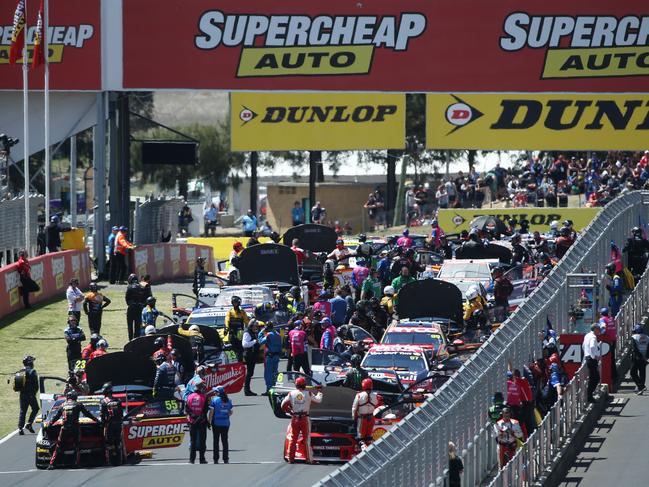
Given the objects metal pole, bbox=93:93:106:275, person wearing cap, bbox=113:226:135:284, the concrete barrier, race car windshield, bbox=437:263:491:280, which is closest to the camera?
race car windshield, bbox=437:263:491:280

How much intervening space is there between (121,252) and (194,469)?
61.4ft

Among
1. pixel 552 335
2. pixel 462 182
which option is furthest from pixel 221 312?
pixel 462 182

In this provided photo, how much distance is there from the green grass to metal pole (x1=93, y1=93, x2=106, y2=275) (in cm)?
239

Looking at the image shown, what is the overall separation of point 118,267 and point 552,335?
1745 centimetres

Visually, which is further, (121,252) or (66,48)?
(66,48)

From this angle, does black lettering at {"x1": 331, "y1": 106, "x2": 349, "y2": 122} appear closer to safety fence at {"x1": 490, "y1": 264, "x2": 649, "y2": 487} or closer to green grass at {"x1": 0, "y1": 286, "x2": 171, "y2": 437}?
green grass at {"x1": 0, "y1": 286, "x2": 171, "y2": 437}

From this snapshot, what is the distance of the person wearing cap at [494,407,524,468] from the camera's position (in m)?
20.1

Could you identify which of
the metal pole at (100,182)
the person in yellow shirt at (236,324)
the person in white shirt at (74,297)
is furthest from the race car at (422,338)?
the metal pole at (100,182)

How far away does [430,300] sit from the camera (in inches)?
1211

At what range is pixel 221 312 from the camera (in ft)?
95.9

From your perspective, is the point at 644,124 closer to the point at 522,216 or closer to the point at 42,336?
the point at 522,216

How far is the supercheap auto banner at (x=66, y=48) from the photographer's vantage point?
4266cm

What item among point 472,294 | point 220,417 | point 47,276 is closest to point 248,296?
point 472,294

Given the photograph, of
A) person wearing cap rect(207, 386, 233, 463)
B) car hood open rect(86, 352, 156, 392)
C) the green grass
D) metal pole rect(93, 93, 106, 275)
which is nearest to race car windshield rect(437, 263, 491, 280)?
the green grass
